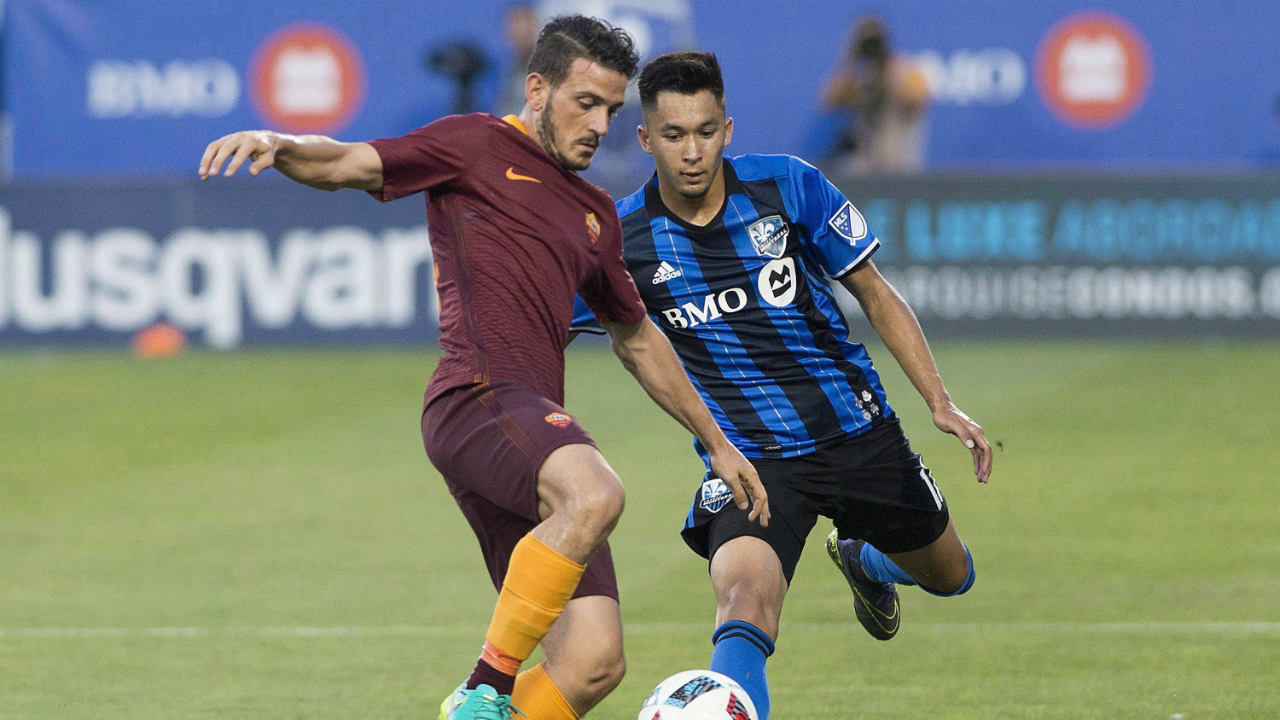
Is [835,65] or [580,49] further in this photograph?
[835,65]

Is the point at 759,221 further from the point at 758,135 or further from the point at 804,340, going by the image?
the point at 758,135

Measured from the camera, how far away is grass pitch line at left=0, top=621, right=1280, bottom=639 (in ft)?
21.5

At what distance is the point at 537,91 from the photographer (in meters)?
4.56

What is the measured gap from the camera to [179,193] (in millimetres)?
15031

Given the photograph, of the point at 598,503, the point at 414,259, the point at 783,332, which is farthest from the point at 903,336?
the point at 414,259

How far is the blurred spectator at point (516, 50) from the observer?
53.1 feet

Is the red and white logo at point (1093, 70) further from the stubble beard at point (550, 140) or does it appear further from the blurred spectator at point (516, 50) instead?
the stubble beard at point (550, 140)

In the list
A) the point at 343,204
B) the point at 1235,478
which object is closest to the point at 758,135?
the point at 343,204

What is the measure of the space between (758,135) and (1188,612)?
1151cm

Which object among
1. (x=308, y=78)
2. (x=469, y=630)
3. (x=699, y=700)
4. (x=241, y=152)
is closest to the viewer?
(x=241, y=152)

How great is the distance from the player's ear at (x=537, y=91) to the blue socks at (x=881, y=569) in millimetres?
2111

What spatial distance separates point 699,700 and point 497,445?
81cm

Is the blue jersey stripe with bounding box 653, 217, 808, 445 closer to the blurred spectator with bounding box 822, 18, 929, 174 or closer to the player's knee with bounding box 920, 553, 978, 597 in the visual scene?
the player's knee with bounding box 920, 553, 978, 597

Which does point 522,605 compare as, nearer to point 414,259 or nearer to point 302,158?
point 302,158
